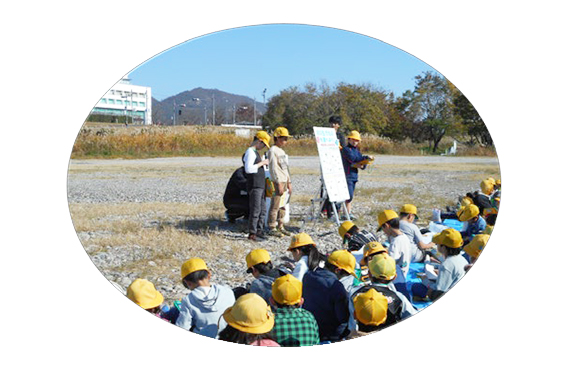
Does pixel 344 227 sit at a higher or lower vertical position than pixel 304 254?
higher

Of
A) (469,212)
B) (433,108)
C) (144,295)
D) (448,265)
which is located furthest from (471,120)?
(144,295)

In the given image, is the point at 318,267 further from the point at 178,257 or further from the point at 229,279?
the point at 178,257

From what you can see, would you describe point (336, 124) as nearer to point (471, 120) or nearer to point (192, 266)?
point (471, 120)

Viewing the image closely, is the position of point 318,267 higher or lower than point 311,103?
lower

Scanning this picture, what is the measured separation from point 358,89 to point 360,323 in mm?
2028

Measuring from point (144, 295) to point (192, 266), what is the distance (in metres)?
0.43

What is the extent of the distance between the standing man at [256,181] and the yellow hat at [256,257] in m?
0.21

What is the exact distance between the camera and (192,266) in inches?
182

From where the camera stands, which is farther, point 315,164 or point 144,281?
point 315,164

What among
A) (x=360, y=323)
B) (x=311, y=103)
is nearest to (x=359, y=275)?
(x=360, y=323)

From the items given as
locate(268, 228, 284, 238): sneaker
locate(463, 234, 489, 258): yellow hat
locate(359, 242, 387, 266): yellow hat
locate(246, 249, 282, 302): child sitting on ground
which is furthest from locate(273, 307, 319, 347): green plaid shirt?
locate(463, 234, 489, 258): yellow hat

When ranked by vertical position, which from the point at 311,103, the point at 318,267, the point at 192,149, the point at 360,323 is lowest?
the point at 360,323

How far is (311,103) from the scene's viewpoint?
5.00m

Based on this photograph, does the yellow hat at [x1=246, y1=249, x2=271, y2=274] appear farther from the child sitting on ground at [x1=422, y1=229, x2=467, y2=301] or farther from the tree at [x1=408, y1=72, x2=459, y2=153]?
the tree at [x1=408, y1=72, x2=459, y2=153]
